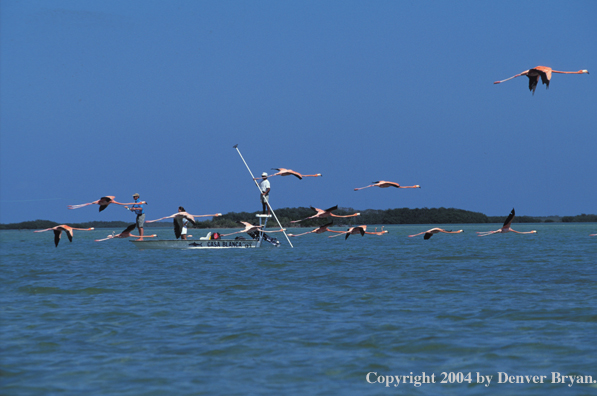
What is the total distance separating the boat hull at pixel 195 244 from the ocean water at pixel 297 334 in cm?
1439

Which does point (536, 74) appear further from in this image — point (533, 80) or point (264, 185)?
point (264, 185)

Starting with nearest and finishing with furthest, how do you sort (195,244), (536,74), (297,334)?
(297,334)
(536,74)
(195,244)

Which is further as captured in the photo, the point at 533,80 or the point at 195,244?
the point at 195,244

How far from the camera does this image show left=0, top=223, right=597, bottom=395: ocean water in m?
9.38

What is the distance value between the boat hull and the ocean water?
14389 millimetres

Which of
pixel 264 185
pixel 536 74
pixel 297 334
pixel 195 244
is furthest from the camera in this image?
pixel 195 244

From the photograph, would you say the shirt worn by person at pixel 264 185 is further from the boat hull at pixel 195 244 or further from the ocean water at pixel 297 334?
the ocean water at pixel 297 334

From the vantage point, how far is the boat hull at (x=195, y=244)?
3712cm

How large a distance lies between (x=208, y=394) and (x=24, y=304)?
10.3 meters

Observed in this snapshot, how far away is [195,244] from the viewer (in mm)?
37375

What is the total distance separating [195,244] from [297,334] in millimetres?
25804

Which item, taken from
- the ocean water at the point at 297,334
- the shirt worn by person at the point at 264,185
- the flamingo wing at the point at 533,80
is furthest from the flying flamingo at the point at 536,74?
the shirt worn by person at the point at 264,185

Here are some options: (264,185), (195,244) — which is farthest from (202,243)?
(264,185)

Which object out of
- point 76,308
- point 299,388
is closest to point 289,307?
point 76,308
